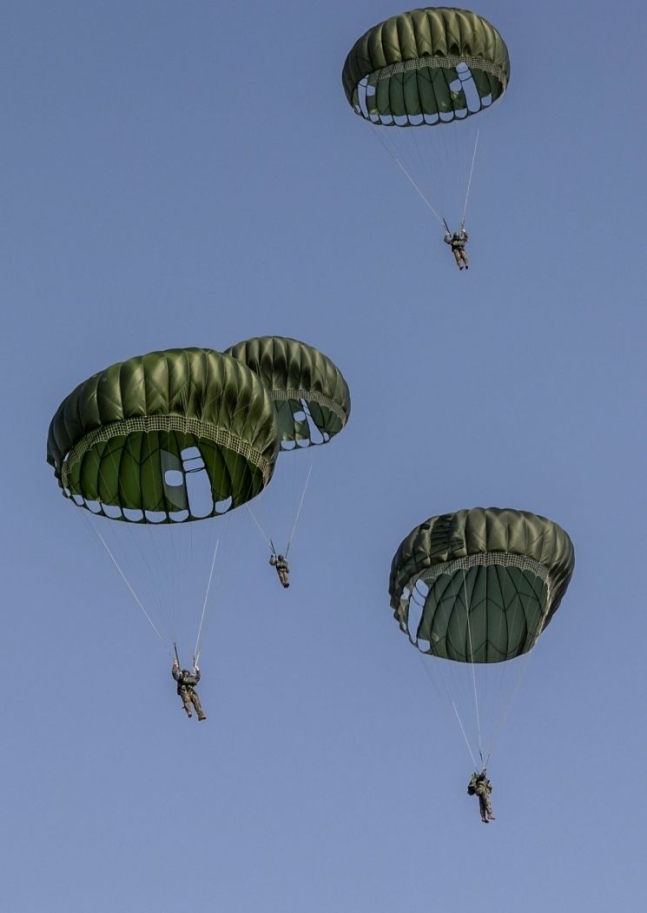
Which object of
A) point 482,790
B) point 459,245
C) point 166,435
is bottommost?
point 482,790

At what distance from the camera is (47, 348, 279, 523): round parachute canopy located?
36.8 meters

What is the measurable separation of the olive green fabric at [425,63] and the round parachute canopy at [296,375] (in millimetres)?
7066

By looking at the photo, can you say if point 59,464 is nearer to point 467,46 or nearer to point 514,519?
point 514,519

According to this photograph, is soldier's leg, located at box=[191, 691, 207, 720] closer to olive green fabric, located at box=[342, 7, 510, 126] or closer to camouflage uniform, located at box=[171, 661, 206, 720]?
camouflage uniform, located at box=[171, 661, 206, 720]

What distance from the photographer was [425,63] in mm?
45906

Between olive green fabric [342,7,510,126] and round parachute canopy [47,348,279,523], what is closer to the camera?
round parachute canopy [47,348,279,523]

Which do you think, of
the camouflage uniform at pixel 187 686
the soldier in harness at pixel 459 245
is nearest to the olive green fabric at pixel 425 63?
the soldier in harness at pixel 459 245

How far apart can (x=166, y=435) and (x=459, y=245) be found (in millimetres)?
11398

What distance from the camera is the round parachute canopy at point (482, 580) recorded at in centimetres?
4028

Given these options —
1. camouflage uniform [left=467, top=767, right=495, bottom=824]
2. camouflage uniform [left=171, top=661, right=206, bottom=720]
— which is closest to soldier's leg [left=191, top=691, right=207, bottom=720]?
camouflage uniform [left=171, top=661, right=206, bottom=720]

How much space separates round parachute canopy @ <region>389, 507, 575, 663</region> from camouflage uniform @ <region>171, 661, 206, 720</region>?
5596 mm

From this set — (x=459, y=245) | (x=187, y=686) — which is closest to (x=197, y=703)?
(x=187, y=686)

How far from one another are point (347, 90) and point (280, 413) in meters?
8.40

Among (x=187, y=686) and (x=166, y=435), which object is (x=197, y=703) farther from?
(x=166, y=435)
